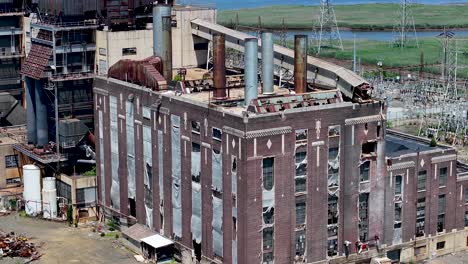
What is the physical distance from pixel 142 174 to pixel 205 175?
8.50 meters

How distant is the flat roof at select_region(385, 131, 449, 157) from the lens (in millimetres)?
60841

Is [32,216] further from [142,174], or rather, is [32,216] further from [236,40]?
[236,40]

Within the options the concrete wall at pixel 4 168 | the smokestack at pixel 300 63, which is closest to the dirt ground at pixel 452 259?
the smokestack at pixel 300 63

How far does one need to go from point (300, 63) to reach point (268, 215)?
10016 mm

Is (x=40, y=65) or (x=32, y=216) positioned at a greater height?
(x=40, y=65)

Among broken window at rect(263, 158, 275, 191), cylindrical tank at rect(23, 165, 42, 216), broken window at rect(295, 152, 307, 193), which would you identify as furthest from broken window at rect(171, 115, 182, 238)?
cylindrical tank at rect(23, 165, 42, 216)

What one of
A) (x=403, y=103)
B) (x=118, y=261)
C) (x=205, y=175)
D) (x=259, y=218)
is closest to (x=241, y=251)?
(x=259, y=218)

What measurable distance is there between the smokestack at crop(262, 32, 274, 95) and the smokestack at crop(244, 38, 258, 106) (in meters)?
1.30

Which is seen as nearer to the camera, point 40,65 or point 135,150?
point 135,150

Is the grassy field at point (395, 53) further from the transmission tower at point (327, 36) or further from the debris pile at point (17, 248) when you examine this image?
the debris pile at point (17, 248)

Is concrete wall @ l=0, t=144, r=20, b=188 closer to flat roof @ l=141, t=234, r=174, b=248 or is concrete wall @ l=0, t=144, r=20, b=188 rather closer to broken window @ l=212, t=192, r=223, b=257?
flat roof @ l=141, t=234, r=174, b=248

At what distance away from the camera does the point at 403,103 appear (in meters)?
115

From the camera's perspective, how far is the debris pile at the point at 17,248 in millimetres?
62125

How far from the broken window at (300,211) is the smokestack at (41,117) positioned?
2662cm
